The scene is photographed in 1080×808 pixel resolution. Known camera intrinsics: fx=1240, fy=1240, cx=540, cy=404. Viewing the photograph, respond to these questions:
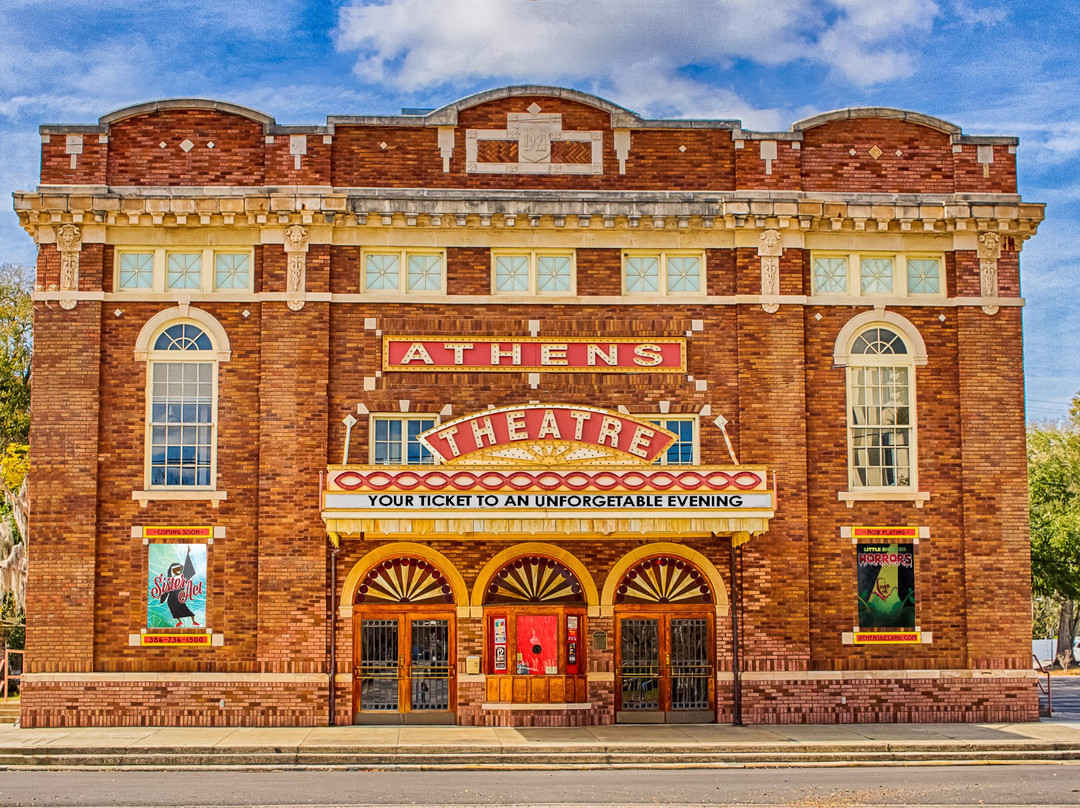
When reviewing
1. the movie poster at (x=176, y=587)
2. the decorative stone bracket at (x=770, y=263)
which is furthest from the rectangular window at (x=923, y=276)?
the movie poster at (x=176, y=587)

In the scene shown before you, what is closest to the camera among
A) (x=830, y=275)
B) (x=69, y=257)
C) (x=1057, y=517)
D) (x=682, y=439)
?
(x=69, y=257)

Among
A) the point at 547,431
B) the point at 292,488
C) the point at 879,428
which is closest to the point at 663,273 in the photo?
the point at 547,431

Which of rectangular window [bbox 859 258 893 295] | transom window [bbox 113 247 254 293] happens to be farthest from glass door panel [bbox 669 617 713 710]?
transom window [bbox 113 247 254 293]

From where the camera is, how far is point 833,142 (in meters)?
25.2

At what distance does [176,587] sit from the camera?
77.3 feet

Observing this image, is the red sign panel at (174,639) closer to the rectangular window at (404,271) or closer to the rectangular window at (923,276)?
the rectangular window at (404,271)

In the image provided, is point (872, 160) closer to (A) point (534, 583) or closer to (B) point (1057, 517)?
(A) point (534, 583)

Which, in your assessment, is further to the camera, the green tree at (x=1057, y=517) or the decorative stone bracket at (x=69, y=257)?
the green tree at (x=1057, y=517)

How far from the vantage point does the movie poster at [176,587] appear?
23.4m

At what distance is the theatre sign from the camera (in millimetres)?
21922

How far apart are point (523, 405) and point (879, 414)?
7.15 m

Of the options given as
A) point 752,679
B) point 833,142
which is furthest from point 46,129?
point 752,679

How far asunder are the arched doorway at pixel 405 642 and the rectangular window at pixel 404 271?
530 cm

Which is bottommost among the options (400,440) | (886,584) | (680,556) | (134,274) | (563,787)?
(563,787)
